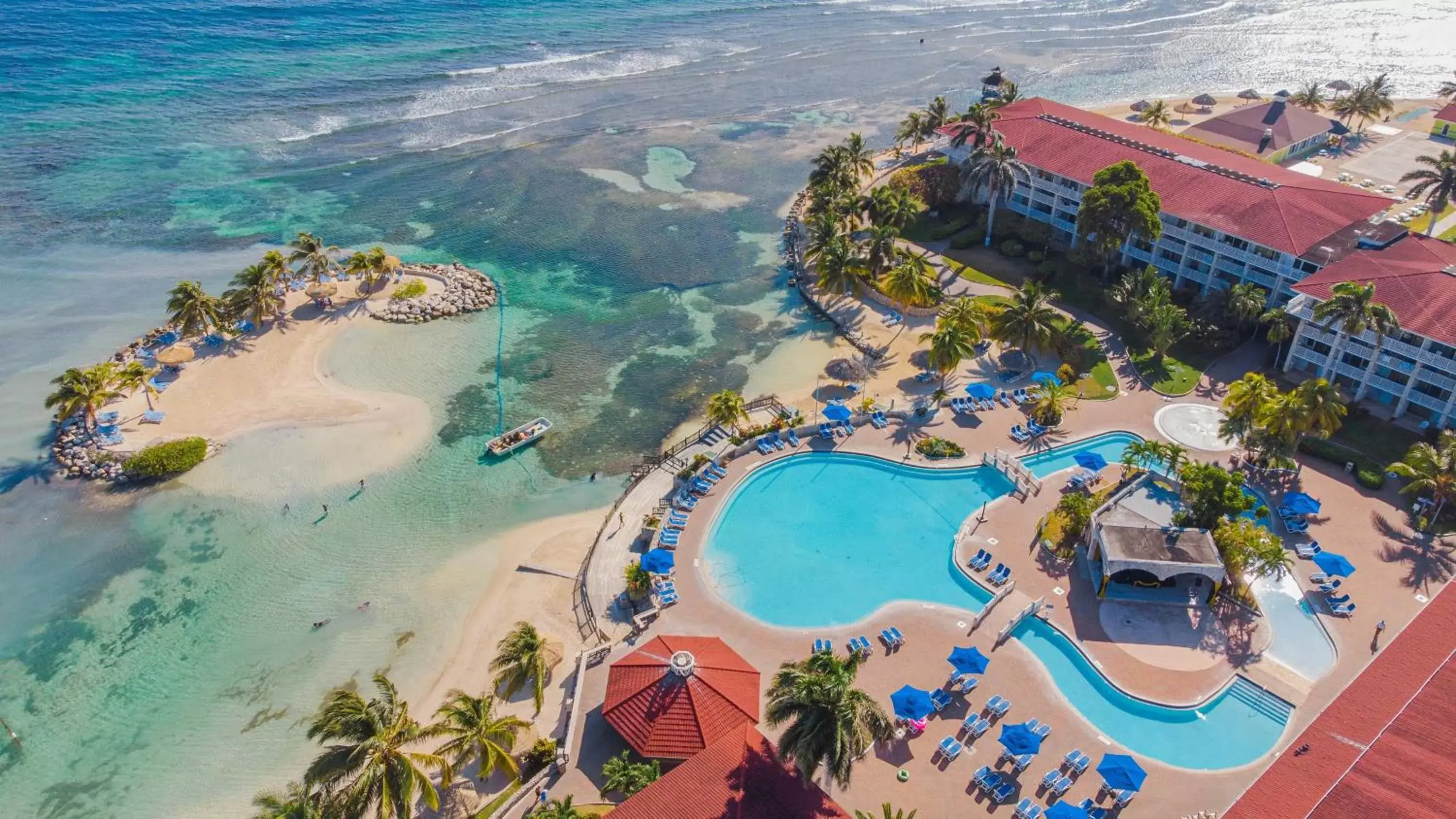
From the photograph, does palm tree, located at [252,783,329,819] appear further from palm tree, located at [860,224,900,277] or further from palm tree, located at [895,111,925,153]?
palm tree, located at [895,111,925,153]

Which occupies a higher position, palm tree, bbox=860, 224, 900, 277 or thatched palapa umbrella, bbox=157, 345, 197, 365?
palm tree, bbox=860, 224, 900, 277

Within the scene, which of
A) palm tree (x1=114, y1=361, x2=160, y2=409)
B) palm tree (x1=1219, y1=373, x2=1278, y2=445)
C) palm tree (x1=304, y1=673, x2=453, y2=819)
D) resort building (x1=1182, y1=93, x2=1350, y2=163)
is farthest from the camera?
resort building (x1=1182, y1=93, x2=1350, y2=163)

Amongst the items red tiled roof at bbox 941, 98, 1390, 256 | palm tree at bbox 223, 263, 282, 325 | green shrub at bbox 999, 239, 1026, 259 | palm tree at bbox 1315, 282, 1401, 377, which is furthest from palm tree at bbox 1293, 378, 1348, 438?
palm tree at bbox 223, 263, 282, 325

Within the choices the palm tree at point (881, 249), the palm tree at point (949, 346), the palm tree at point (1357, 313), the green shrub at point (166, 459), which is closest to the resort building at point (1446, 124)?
the palm tree at point (1357, 313)

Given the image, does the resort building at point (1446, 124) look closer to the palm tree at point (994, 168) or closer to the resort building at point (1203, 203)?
the resort building at point (1203, 203)

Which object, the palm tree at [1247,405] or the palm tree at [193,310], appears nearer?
the palm tree at [1247,405]

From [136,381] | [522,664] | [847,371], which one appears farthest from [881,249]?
[136,381]

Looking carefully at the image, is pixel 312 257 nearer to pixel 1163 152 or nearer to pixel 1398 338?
pixel 1163 152

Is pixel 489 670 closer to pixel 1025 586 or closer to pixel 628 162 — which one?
pixel 1025 586
